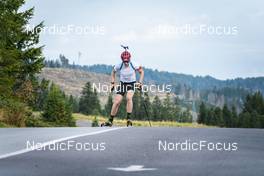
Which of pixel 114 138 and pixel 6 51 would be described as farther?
pixel 6 51

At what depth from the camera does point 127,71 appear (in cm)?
1525

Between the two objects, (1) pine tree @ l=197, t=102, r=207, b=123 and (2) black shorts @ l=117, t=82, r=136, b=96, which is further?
(1) pine tree @ l=197, t=102, r=207, b=123

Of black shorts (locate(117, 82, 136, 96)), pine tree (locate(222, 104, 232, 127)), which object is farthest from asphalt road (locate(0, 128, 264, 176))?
pine tree (locate(222, 104, 232, 127))

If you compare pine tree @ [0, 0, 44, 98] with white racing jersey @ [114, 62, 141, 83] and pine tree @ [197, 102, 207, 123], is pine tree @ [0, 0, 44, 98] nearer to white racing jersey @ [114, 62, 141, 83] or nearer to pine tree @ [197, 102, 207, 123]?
white racing jersey @ [114, 62, 141, 83]

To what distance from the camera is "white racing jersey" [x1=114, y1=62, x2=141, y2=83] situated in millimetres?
15042

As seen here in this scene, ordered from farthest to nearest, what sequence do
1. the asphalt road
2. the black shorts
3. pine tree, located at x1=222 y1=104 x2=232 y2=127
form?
pine tree, located at x1=222 y1=104 x2=232 y2=127 → the black shorts → the asphalt road

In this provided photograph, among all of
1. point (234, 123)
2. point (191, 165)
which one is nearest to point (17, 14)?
point (191, 165)

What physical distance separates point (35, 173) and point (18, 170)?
0.37 metres

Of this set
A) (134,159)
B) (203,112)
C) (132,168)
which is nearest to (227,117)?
(203,112)

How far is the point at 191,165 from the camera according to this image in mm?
6617

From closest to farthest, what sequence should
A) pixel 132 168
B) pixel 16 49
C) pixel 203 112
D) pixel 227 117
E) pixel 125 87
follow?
pixel 132 168 < pixel 125 87 < pixel 16 49 < pixel 227 117 < pixel 203 112

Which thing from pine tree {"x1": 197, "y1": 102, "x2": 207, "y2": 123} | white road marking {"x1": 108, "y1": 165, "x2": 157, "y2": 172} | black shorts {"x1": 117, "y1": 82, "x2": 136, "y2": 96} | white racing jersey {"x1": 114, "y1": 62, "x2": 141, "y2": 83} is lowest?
white road marking {"x1": 108, "y1": 165, "x2": 157, "y2": 172}

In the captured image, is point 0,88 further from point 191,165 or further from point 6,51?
point 191,165

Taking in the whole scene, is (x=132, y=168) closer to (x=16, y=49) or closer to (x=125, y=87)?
(x=125, y=87)
